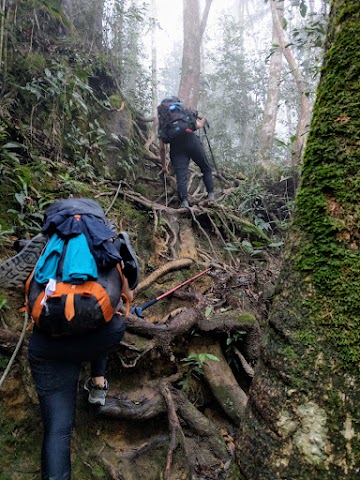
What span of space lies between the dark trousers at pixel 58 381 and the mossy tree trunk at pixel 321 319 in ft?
3.33

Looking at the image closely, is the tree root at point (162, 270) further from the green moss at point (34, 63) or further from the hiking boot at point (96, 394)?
the green moss at point (34, 63)

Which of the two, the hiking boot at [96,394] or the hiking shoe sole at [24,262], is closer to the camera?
the hiking shoe sole at [24,262]

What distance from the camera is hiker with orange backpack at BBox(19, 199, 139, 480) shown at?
182cm

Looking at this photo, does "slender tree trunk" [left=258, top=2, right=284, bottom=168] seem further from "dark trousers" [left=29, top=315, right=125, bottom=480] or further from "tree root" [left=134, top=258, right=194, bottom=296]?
"dark trousers" [left=29, top=315, right=125, bottom=480]

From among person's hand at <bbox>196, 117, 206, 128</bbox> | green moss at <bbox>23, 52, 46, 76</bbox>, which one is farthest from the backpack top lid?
person's hand at <bbox>196, 117, 206, 128</bbox>

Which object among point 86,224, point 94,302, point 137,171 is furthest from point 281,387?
point 137,171

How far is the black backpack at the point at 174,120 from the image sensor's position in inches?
221

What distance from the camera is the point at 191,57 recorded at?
9.70 meters

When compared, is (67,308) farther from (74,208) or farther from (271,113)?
(271,113)

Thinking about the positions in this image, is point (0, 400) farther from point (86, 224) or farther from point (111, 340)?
point (86, 224)

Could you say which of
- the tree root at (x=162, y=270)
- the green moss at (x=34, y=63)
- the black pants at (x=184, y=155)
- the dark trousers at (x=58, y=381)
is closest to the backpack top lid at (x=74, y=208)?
the dark trousers at (x=58, y=381)

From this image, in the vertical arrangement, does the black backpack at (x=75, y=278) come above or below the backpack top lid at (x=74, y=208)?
below

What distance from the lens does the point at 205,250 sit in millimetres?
5414

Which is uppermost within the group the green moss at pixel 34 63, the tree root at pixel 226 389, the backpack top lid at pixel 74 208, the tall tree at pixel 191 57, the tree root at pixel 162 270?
the tall tree at pixel 191 57
